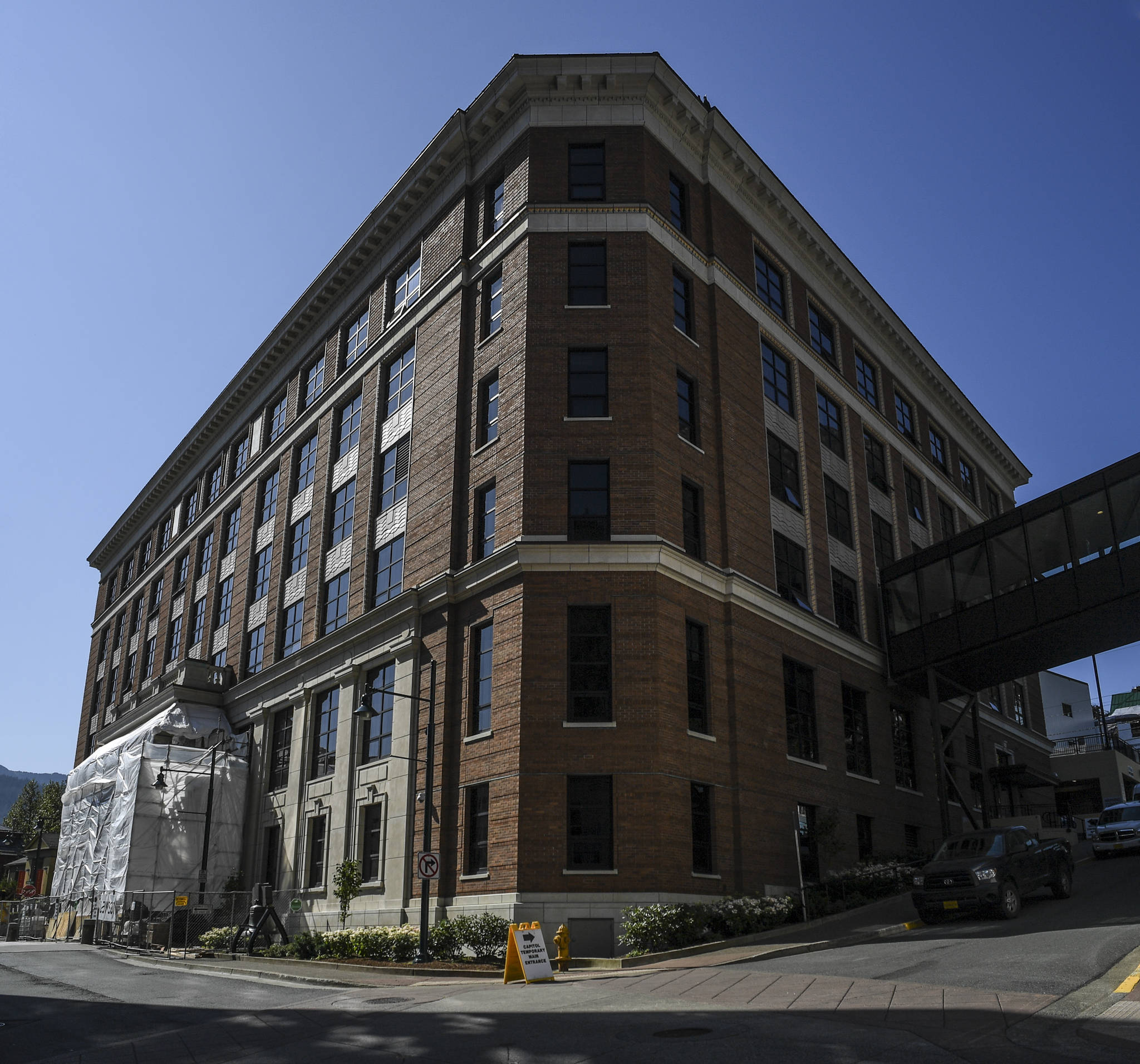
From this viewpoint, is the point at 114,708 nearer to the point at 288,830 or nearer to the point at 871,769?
the point at 288,830

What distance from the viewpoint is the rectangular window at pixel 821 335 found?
41875mm

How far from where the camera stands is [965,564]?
38.5 m

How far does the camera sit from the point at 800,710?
34.1m

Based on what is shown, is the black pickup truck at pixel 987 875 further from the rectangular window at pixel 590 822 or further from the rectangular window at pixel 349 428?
the rectangular window at pixel 349 428

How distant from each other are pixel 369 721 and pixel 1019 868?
21.2 m

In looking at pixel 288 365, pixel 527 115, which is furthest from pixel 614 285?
pixel 288 365

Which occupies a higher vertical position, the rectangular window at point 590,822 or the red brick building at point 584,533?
the red brick building at point 584,533

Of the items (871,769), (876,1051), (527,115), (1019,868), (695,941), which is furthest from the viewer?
(871,769)

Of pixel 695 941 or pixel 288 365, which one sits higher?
pixel 288 365

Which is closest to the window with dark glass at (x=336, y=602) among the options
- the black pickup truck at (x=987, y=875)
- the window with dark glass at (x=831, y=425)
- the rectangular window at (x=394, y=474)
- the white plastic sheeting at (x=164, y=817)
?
the rectangular window at (x=394, y=474)

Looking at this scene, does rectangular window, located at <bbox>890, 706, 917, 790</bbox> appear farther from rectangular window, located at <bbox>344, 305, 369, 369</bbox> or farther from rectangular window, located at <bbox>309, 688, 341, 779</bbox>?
rectangular window, located at <bbox>344, 305, 369, 369</bbox>

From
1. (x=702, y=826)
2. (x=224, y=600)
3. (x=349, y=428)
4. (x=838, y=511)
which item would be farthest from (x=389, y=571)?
(x=224, y=600)

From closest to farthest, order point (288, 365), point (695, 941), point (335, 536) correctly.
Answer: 1. point (695, 941)
2. point (335, 536)
3. point (288, 365)

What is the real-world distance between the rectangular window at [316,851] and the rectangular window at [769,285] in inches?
994
